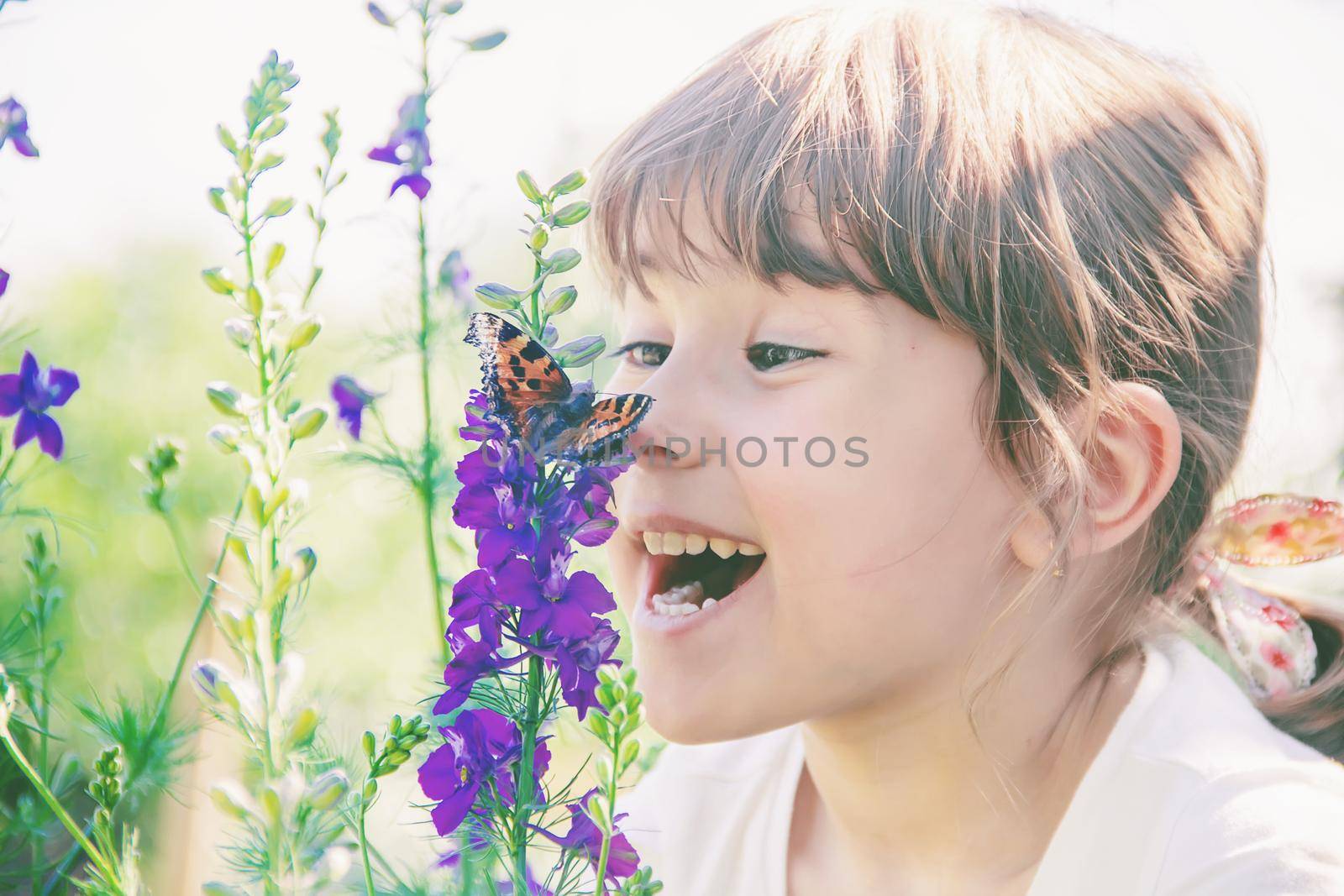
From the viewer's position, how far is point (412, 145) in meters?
1.01

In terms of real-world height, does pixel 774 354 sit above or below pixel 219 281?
below

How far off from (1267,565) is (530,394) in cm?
115

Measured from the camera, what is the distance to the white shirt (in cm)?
108

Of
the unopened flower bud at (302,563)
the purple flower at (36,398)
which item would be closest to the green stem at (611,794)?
the unopened flower bud at (302,563)

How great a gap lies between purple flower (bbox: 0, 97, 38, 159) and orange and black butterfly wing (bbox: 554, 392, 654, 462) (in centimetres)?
40

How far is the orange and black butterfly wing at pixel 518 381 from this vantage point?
639 mm

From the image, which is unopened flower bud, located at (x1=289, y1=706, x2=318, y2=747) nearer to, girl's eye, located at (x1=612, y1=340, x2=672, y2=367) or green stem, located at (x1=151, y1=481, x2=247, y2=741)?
green stem, located at (x1=151, y1=481, x2=247, y2=741)

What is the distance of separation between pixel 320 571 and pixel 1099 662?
204cm

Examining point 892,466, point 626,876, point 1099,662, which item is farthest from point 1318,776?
point 626,876

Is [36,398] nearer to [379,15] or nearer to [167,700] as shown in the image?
[167,700]

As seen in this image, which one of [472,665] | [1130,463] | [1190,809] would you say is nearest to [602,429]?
[472,665]

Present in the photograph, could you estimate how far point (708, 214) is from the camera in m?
1.07

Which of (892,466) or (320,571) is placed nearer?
(892,466)

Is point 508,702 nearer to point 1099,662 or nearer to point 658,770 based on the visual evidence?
point 1099,662
